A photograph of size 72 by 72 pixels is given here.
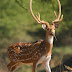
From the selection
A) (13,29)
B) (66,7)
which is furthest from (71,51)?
(13,29)

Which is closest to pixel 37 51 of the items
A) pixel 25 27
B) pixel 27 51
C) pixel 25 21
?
pixel 27 51

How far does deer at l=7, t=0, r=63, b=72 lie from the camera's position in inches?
252

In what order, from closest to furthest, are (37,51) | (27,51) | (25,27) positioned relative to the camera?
1. (37,51)
2. (27,51)
3. (25,27)

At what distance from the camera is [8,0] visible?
1186 centimetres

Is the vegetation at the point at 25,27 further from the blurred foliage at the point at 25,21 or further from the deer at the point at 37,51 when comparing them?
the deer at the point at 37,51

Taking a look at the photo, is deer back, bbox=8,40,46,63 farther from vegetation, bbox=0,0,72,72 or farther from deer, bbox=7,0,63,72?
vegetation, bbox=0,0,72,72

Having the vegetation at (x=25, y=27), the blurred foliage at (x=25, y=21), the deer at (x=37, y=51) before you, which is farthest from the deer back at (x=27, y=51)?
the vegetation at (x=25, y=27)

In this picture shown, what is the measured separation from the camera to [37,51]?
257 inches

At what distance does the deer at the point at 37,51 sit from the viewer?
640cm

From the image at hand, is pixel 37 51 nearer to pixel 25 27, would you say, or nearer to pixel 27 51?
pixel 27 51

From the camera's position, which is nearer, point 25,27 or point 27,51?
point 27,51

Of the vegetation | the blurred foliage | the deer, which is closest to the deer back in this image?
the deer

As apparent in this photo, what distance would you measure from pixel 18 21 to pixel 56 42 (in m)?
1.88

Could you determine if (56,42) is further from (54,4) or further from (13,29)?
(54,4)
